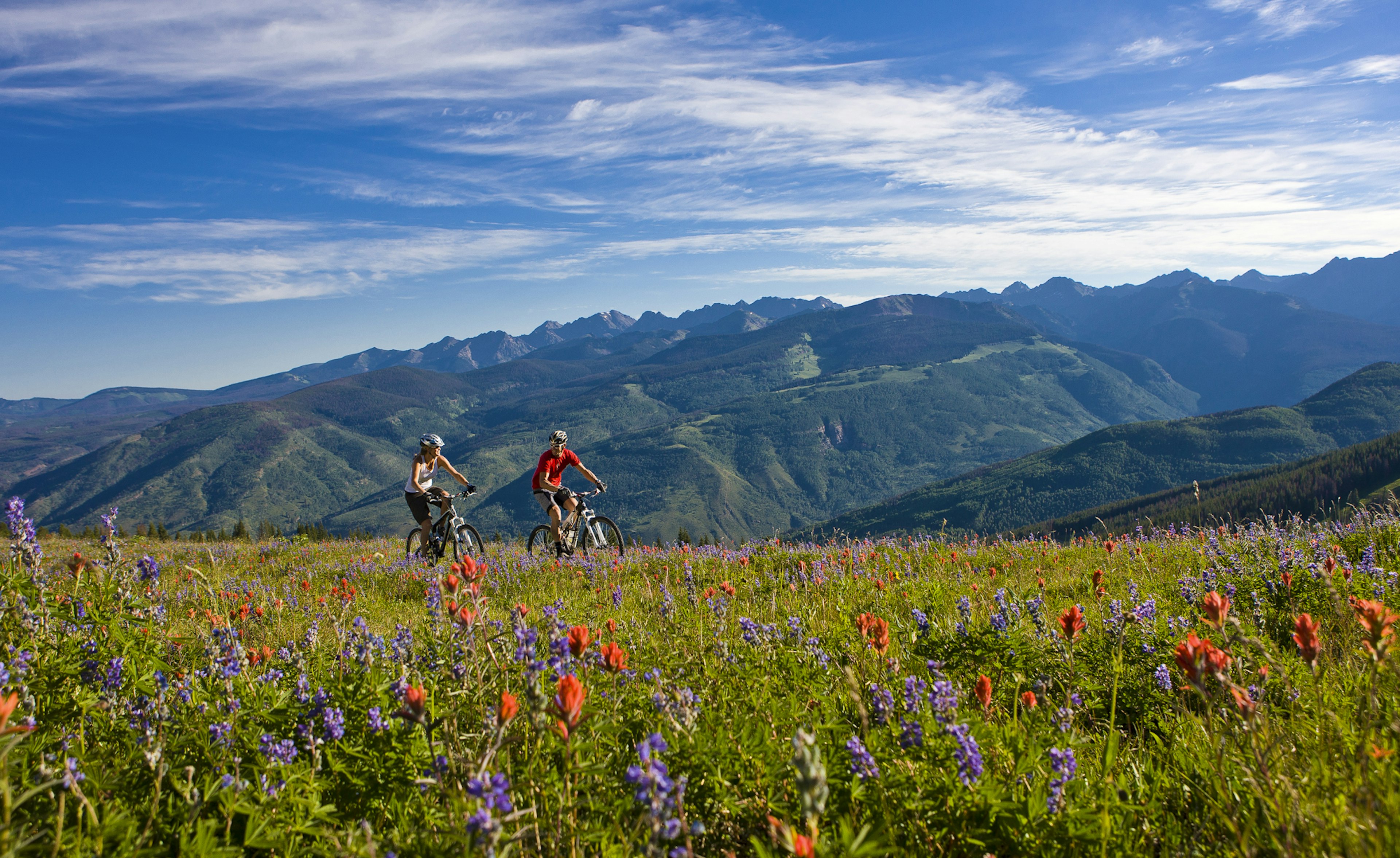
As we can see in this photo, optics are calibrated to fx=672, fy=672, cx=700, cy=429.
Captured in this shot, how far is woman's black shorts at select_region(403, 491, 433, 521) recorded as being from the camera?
1297 cm

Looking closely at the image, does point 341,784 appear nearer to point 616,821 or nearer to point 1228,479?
point 616,821

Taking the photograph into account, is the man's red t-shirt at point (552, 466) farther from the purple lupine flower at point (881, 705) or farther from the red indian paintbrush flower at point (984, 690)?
the red indian paintbrush flower at point (984, 690)

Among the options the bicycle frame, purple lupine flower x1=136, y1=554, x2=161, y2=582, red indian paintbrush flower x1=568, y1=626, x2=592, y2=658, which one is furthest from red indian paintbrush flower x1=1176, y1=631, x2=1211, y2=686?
the bicycle frame

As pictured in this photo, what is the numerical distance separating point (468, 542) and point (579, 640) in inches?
432

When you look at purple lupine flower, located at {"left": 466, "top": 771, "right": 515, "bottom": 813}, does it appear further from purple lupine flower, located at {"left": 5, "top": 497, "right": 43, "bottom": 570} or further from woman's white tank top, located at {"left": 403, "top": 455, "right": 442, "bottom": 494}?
woman's white tank top, located at {"left": 403, "top": 455, "right": 442, "bottom": 494}

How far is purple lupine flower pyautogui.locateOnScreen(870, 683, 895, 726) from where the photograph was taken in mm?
2694

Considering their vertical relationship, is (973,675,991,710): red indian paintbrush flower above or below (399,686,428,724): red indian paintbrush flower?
below

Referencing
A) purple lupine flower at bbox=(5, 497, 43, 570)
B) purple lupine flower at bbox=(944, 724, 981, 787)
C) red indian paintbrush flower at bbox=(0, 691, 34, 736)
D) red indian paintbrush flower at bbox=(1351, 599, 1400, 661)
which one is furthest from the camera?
purple lupine flower at bbox=(5, 497, 43, 570)

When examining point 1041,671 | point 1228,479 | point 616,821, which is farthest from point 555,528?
point 1228,479

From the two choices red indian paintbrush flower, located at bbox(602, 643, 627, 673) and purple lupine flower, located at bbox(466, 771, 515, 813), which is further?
red indian paintbrush flower, located at bbox(602, 643, 627, 673)

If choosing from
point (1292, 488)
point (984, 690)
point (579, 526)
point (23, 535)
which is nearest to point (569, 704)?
point (984, 690)

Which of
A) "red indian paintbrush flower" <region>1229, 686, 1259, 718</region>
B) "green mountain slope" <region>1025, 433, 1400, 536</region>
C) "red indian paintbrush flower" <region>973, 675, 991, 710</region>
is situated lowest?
"green mountain slope" <region>1025, 433, 1400, 536</region>

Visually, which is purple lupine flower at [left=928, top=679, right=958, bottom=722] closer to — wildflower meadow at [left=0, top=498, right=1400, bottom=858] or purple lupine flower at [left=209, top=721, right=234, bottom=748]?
wildflower meadow at [left=0, top=498, right=1400, bottom=858]

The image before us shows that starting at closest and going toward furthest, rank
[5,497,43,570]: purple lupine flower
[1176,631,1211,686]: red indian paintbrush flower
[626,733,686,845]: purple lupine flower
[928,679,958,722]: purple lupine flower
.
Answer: [626,733,686,845]: purple lupine flower
[1176,631,1211,686]: red indian paintbrush flower
[928,679,958,722]: purple lupine flower
[5,497,43,570]: purple lupine flower
